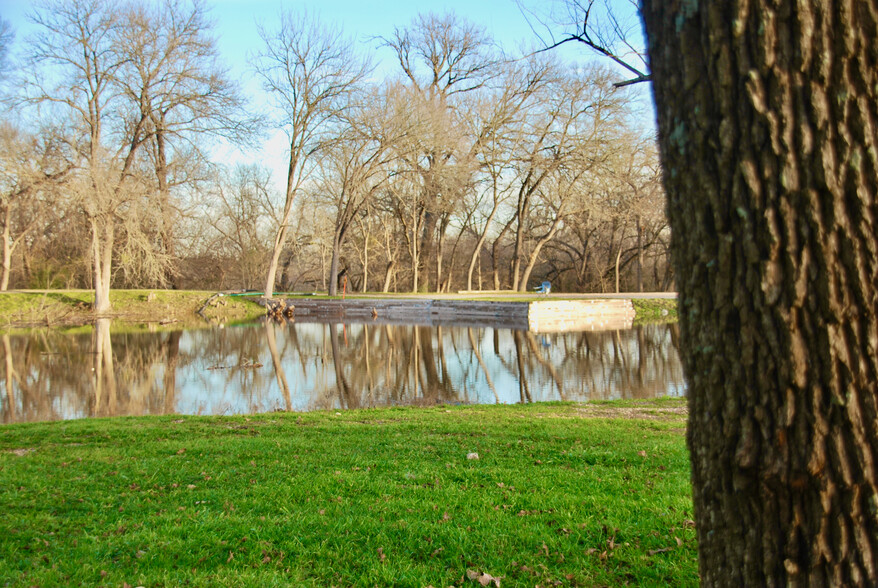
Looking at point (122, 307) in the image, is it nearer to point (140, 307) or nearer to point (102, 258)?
point (140, 307)

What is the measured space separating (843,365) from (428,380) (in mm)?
11845

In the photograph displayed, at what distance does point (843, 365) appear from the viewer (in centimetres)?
156

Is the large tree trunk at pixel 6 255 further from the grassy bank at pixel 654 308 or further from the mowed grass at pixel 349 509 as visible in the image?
the grassy bank at pixel 654 308

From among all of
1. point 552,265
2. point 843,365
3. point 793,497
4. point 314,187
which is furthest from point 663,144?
point 552,265

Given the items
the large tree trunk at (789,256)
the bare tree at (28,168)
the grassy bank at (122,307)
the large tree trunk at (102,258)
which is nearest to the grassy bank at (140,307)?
the grassy bank at (122,307)

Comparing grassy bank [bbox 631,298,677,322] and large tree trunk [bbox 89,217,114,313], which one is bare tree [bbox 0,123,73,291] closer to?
large tree trunk [bbox 89,217,114,313]

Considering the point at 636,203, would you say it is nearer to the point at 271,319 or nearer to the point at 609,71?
the point at 609,71

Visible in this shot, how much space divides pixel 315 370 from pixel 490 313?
12.1 metres

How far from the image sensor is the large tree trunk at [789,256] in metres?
1.55

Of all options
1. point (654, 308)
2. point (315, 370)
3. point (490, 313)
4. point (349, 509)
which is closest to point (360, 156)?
point (490, 313)

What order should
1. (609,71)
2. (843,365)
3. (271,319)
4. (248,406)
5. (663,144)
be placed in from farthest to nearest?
1. (609,71)
2. (271,319)
3. (248,406)
4. (663,144)
5. (843,365)

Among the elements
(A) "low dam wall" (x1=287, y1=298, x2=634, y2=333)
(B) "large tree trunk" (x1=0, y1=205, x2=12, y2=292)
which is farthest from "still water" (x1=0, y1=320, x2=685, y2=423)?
(B) "large tree trunk" (x1=0, y1=205, x2=12, y2=292)

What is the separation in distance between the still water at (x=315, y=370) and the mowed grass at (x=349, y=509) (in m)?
4.18

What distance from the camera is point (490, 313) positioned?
25.5 meters
